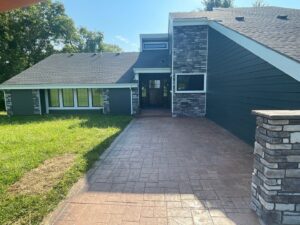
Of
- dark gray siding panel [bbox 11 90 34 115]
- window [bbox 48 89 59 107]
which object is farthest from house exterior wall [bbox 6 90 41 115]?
window [bbox 48 89 59 107]

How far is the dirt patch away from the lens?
3.92 metres

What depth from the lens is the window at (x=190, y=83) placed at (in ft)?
39.7

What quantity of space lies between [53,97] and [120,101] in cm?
452

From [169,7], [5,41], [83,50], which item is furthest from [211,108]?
[83,50]

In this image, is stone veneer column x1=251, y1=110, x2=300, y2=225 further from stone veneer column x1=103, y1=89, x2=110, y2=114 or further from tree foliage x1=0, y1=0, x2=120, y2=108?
tree foliage x1=0, y1=0, x2=120, y2=108

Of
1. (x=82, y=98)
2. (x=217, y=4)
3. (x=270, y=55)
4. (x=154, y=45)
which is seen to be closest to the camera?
(x=270, y=55)

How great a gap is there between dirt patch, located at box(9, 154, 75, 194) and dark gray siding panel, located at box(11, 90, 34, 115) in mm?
10058

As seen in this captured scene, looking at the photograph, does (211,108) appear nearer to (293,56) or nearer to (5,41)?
(293,56)

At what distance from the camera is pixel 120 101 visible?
1329 cm

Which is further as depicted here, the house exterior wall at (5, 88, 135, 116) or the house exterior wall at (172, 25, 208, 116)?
the house exterior wall at (5, 88, 135, 116)

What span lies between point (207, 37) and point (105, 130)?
697 centimetres

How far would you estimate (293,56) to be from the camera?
410 cm

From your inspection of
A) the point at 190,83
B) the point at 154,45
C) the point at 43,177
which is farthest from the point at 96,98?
the point at 43,177

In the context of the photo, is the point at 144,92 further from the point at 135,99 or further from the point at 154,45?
the point at 154,45
